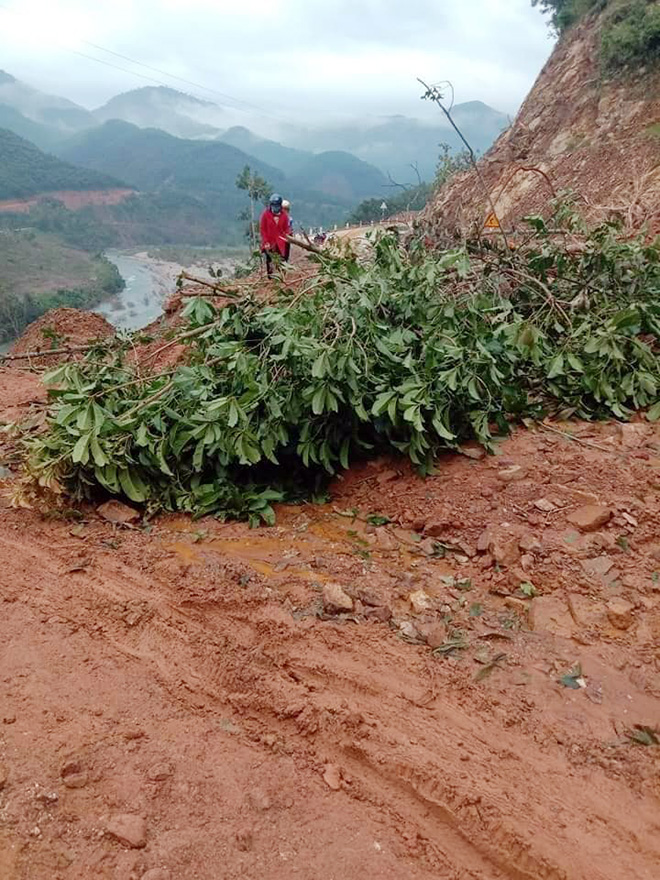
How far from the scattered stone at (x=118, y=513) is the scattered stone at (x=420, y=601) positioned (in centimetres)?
158

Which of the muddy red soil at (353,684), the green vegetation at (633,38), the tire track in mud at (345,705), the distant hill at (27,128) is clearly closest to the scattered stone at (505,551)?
the muddy red soil at (353,684)

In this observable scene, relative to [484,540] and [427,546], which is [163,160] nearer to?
[427,546]

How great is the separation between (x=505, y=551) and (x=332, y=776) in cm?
125

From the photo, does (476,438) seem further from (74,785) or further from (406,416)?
(74,785)

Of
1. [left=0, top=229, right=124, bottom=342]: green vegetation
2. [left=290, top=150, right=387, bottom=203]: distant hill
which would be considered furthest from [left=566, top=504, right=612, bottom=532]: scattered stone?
[left=290, top=150, right=387, bottom=203]: distant hill

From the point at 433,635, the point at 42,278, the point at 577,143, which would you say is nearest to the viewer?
the point at 433,635

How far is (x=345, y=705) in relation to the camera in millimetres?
2012

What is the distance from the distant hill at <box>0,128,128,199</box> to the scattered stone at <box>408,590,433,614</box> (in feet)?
173

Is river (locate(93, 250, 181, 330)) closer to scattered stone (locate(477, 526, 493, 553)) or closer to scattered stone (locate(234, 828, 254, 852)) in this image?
scattered stone (locate(477, 526, 493, 553))

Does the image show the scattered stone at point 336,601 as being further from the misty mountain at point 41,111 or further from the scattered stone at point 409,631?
the misty mountain at point 41,111

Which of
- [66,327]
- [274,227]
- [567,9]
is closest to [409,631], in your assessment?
→ [274,227]

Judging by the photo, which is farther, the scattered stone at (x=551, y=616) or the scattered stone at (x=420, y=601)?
the scattered stone at (x=420, y=601)

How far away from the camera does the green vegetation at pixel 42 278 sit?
18.8 metres

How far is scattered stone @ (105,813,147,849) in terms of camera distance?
156 centimetres
